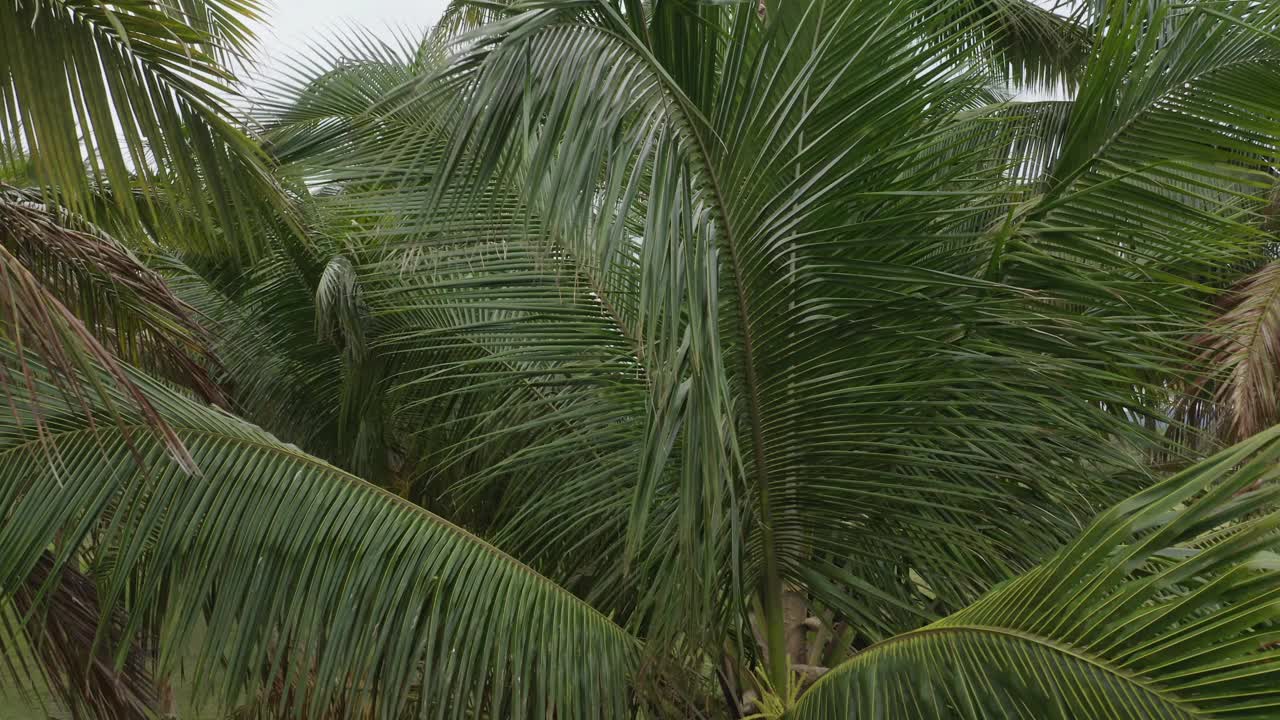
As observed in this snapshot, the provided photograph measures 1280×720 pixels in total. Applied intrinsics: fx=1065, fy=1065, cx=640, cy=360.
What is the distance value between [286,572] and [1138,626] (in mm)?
1881

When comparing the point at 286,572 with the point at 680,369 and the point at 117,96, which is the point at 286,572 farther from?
the point at 117,96

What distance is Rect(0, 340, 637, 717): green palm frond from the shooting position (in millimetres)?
2529

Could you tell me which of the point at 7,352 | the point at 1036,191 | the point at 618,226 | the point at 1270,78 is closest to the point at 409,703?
the point at 7,352

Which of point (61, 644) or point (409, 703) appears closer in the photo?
point (61, 644)

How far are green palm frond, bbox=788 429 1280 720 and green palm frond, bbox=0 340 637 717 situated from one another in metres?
1.07

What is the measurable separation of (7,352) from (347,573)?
1.01 meters

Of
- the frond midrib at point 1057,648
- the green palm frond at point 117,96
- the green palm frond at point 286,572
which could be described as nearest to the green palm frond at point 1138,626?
the frond midrib at point 1057,648

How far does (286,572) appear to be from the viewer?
2.57 meters

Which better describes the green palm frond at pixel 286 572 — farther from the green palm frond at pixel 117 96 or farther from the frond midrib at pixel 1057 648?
the frond midrib at pixel 1057 648

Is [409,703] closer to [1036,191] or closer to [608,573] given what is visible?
[608,573]

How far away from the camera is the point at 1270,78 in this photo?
2912 millimetres

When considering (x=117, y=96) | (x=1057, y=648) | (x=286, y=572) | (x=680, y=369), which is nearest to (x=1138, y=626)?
(x=1057, y=648)

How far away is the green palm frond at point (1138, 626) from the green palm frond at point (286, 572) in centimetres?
107

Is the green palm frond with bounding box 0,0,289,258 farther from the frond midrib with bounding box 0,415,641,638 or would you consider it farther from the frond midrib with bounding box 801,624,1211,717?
the frond midrib with bounding box 801,624,1211,717
